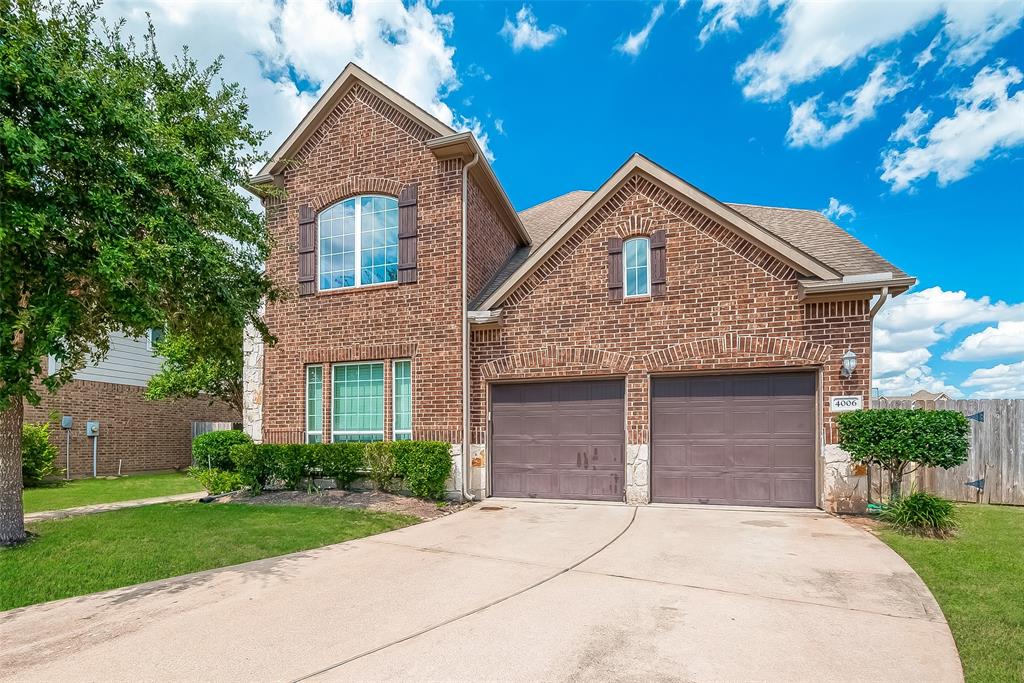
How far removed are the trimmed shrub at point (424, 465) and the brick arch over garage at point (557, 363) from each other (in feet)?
6.26

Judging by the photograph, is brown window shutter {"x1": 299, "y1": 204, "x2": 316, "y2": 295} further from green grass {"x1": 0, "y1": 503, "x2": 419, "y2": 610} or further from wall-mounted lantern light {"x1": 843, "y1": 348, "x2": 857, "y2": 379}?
wall-mounted lantern light {"x1": 843, "y1": 348, "x2": 857, "y2": 379}

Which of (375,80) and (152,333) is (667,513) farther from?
(152,333)

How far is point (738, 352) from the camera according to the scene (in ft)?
32.5

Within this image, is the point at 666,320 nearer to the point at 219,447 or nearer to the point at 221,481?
the point at 221,481

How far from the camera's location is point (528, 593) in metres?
5.31

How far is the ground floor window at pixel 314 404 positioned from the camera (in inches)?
472

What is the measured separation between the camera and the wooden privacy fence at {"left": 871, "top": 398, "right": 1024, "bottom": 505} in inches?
409

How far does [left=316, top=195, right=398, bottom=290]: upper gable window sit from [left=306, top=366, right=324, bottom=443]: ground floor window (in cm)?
198

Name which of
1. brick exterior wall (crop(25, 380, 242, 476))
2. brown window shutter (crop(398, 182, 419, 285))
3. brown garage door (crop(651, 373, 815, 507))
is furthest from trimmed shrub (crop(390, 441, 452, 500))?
brick exterior wall (crop(25, 380, 242, 476))

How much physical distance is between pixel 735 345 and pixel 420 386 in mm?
6232

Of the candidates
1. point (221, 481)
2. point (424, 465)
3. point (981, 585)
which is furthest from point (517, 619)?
point (221, 481)

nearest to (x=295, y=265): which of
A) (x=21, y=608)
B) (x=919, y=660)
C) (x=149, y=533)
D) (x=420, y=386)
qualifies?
(x=420, y=386)

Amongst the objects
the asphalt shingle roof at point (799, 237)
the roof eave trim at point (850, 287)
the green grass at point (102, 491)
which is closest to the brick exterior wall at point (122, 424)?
the green grass at point (102, 491)

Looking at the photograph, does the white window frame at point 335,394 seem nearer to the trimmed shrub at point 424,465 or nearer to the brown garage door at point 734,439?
the trimmed shrub at point 424,465
